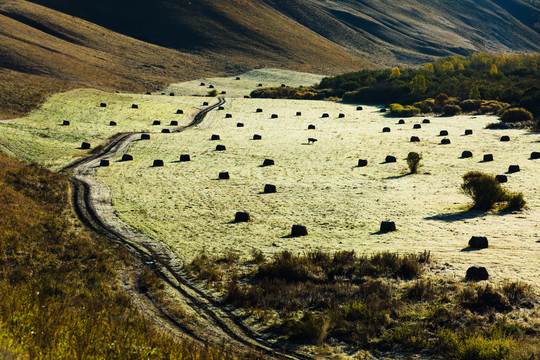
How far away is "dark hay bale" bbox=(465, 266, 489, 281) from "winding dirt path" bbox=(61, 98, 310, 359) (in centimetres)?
486

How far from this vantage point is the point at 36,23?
95.8 meters

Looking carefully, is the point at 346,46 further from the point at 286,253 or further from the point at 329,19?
the point at 286,253

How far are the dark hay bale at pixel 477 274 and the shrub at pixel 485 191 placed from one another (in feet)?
26.6

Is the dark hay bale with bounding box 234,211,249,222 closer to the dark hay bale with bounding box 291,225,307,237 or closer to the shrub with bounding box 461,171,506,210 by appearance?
the dark hay bale with bounding box 291,225,307,237

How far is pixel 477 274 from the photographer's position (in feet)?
42.8

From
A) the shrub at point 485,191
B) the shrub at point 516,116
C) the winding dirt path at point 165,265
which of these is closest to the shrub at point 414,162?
the shrub at point 485,191

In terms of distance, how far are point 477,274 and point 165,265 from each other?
8.09 metres

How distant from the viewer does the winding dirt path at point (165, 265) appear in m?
11.2

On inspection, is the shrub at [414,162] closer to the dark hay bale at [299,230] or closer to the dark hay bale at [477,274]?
the dark hay bale at [299,230]

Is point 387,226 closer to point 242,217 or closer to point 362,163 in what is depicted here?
point 242,217

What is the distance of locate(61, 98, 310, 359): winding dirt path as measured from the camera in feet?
36.7

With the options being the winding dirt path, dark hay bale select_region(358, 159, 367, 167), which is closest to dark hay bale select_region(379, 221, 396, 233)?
the winding dirt path

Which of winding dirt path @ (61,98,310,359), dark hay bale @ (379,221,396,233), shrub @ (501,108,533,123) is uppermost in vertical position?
shrub @ (501,108,533,123)

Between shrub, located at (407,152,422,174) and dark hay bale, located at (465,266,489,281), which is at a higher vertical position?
dark hay bale, located at (465,266,489,281)
